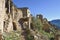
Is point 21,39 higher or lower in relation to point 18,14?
lower

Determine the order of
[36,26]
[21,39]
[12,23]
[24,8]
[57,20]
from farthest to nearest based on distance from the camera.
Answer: [57,20] → [24,8] → [36,26] → [12,23] → [21,39]

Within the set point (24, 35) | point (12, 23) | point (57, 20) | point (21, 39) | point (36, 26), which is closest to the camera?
point (21, 39)

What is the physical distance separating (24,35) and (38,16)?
538 inches

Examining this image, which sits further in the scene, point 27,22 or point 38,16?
point 38,16

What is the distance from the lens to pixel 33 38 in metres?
29.5

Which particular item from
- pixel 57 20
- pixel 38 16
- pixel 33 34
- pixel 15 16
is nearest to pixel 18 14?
pixel 15 16

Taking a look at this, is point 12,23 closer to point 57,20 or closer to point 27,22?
point 27,22

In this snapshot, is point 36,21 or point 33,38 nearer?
point 33,38

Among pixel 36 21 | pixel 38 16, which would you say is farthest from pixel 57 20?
pixel 36 21

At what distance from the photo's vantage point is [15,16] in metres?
37.0

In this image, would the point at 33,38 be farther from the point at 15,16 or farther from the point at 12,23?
the point at 15,16

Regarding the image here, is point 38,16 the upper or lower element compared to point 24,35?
upper

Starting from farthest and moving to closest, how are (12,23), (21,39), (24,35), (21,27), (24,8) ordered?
(24,8), (21,27), (12,23), (24,35), (21,39)

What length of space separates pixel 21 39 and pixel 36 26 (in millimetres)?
10143
